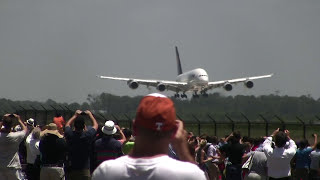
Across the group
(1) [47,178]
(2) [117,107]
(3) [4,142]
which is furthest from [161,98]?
(2) [117,107]

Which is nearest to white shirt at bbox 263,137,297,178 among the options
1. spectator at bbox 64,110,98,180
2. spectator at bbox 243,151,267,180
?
spectator at bbox 243,151,267,180

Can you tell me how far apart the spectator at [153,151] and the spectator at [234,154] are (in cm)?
985

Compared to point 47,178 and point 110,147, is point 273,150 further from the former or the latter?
point 47,178

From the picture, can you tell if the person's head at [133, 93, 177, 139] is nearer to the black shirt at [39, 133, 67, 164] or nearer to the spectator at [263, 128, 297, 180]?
the spectator at [263, 128, 297, 180]

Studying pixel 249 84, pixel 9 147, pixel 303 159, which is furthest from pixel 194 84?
pixel 9 147

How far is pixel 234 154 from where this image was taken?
13.8 m

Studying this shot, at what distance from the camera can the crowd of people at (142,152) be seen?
12.0 feet

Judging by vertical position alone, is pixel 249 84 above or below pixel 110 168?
below

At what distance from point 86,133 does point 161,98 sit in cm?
798

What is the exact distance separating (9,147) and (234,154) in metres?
4.04

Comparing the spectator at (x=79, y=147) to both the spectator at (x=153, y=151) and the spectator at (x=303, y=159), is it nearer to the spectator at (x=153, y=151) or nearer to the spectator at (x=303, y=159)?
the spectator at (x=303, y=159)

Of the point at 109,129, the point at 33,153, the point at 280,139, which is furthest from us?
the point at 33,153

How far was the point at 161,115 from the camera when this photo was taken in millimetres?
3600

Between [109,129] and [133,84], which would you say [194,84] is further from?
[109,129]
